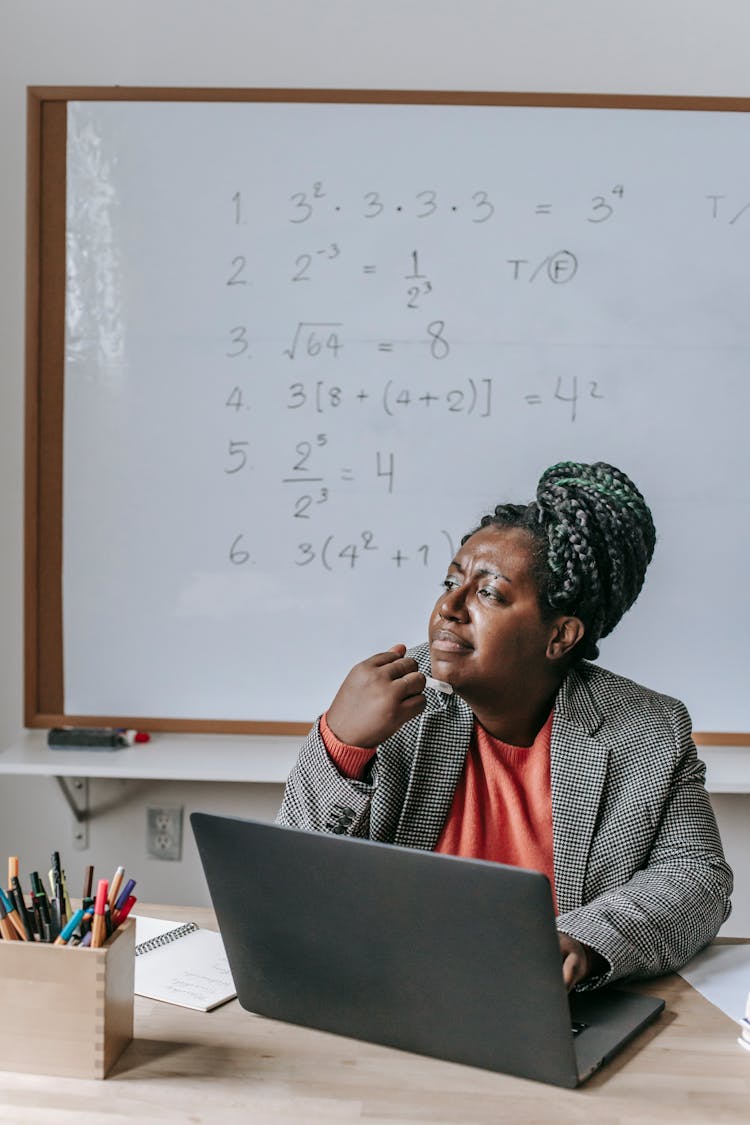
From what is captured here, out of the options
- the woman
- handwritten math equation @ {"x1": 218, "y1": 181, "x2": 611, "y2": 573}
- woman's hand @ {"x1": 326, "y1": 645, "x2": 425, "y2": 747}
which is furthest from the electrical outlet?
woman's hand @ {"x1": 326, "y1": 645, "x2": 425, "y2": 747}

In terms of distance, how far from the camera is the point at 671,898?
4.13 feet

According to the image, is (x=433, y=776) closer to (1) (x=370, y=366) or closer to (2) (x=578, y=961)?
(2) (x=578, y=961)

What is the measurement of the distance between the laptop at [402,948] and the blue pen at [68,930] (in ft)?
0.40

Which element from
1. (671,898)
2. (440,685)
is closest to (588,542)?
(440,685)

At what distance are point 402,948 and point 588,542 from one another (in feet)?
A: 2.22

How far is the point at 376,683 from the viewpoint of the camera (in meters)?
1.33

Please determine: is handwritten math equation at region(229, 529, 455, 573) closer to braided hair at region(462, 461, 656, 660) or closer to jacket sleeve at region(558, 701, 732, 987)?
braided hair at region(462, 461, 656, 660)

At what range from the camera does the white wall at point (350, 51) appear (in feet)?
7.48

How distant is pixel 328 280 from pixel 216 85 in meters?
0.47

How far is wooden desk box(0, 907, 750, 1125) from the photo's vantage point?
35.0 inches

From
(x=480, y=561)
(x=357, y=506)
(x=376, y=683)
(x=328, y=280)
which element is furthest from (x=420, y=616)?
(x=376, y=683)

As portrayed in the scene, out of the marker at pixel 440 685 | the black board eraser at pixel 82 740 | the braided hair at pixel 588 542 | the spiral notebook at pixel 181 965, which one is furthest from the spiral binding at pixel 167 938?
the black board eraser at pixel 82 740

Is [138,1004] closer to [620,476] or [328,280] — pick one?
[620,476]

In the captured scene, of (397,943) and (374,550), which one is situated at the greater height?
(374,550)
